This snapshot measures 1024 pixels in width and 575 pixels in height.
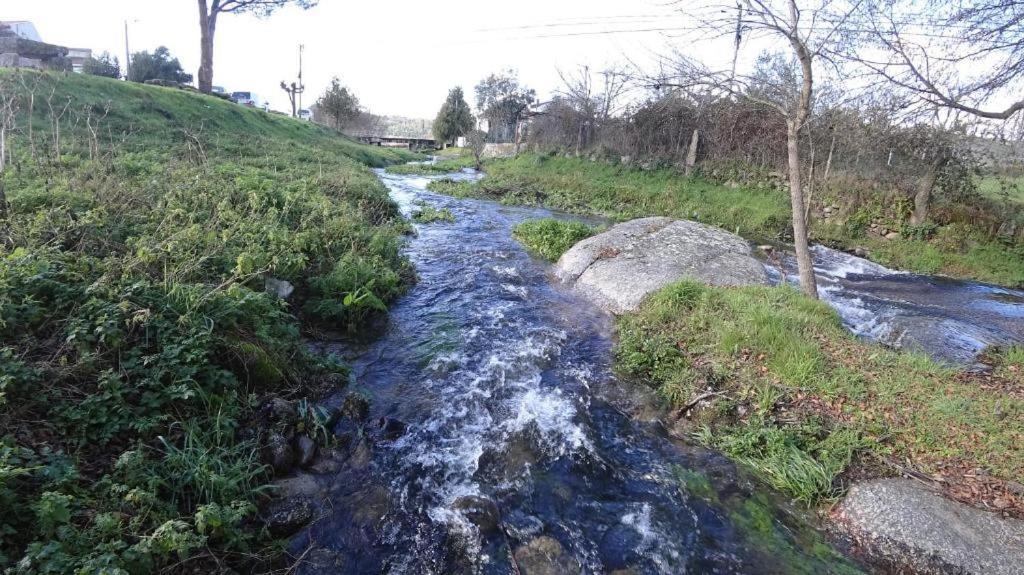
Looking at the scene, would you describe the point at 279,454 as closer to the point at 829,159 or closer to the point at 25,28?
the point at 829,159

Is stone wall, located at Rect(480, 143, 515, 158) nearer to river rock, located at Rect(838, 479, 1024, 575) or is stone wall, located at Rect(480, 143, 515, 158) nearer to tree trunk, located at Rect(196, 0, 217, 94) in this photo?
tree trunk, located at Rect(196, 0, 217, 94)

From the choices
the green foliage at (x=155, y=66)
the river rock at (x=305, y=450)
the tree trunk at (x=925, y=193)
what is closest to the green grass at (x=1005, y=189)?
the tree trunk at (x=925, y=193)

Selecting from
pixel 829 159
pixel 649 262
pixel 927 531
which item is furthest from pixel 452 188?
pixel 927 531

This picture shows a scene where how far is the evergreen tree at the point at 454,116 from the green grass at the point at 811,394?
4954 centimetres

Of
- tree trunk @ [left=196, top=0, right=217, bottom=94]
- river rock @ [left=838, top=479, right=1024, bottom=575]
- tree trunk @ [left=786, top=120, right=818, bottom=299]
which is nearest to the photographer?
river rock @ [left=838, top=479, right=1024, bottom=575]

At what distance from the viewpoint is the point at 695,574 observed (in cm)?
338

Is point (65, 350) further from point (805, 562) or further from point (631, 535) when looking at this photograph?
point (805, 562)

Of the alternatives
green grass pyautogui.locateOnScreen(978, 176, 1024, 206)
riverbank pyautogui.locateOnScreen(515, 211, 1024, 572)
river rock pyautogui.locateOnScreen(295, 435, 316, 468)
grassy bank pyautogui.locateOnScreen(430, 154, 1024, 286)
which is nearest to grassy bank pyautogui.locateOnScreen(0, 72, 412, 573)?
river rock pyautogui.locateOnScreen(295, 435, 316, 468)

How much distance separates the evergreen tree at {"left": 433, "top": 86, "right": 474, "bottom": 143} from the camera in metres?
52.6

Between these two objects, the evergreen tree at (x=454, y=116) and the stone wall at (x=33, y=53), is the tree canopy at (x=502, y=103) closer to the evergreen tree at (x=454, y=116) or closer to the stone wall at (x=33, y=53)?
the evergreen tree at (x=454, y=116)

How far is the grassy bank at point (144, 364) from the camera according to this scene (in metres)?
2.72

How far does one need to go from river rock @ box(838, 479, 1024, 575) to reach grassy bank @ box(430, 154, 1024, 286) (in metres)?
11.9

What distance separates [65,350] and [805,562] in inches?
232

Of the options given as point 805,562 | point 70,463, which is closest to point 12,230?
point 70,463
